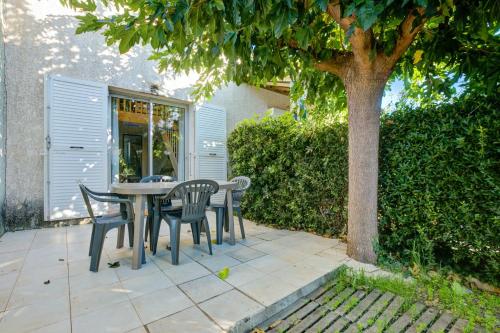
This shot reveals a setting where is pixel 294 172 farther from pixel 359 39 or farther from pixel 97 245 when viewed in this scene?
pixel 97 245

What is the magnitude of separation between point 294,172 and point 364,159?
150cm

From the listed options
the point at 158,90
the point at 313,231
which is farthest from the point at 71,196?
the point at 313,231

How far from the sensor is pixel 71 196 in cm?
397

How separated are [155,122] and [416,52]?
470cm

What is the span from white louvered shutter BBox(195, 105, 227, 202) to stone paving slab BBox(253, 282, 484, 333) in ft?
13.3

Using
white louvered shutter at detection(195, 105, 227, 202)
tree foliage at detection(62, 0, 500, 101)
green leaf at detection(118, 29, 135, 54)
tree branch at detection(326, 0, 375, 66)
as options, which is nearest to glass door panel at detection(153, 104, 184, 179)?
white louvered shutter at detection(195, 105, 227, 202)

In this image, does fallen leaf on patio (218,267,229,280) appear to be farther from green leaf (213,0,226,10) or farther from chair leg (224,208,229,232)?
green leaf (213,0,226,10)

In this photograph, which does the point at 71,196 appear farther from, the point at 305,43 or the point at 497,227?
the point at 497,227

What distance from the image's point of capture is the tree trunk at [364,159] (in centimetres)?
249

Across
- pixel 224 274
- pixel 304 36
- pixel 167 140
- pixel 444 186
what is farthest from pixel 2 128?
pixel 444 186

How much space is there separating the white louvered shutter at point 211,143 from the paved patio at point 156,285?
2577mm

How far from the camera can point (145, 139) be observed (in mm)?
5035

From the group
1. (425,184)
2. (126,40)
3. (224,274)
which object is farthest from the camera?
(425,184)

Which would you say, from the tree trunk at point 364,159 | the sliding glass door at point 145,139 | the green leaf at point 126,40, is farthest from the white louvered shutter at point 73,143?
the tree trunk at point 364,159
